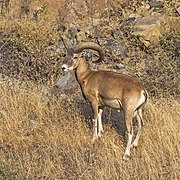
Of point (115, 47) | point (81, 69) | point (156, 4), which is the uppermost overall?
point (81, 69)

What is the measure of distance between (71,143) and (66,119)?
4.00 feet

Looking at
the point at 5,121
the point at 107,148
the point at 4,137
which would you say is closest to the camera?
the point at 107,148

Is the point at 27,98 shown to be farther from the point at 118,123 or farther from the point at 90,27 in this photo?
the point at 90,27

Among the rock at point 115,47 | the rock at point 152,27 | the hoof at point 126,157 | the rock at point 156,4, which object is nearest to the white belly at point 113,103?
the hoof at point 126,157

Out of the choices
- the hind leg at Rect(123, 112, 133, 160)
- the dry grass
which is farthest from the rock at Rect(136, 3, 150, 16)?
the hind leg at Rect(123, 112, 133, 160)

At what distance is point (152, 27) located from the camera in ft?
47.9

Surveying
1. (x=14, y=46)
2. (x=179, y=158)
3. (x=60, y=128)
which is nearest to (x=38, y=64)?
(x=14, y=46)

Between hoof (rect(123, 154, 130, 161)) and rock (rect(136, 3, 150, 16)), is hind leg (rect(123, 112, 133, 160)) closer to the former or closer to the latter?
hoof (rect(123, 154, 130, 161))

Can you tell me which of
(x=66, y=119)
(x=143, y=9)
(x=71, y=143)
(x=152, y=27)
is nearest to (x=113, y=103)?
(x=71, y=143)

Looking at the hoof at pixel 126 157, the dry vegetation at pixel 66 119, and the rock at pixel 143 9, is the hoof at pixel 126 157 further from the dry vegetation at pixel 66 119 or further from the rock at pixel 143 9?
the rock at pixel 143 9

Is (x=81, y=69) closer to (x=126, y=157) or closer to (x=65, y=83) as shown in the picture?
(x=126, y=157)

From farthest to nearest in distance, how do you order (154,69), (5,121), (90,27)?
(90,27), (154,69), (5,121)

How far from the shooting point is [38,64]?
1318 centimetres

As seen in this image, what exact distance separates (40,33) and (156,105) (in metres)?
5.37
